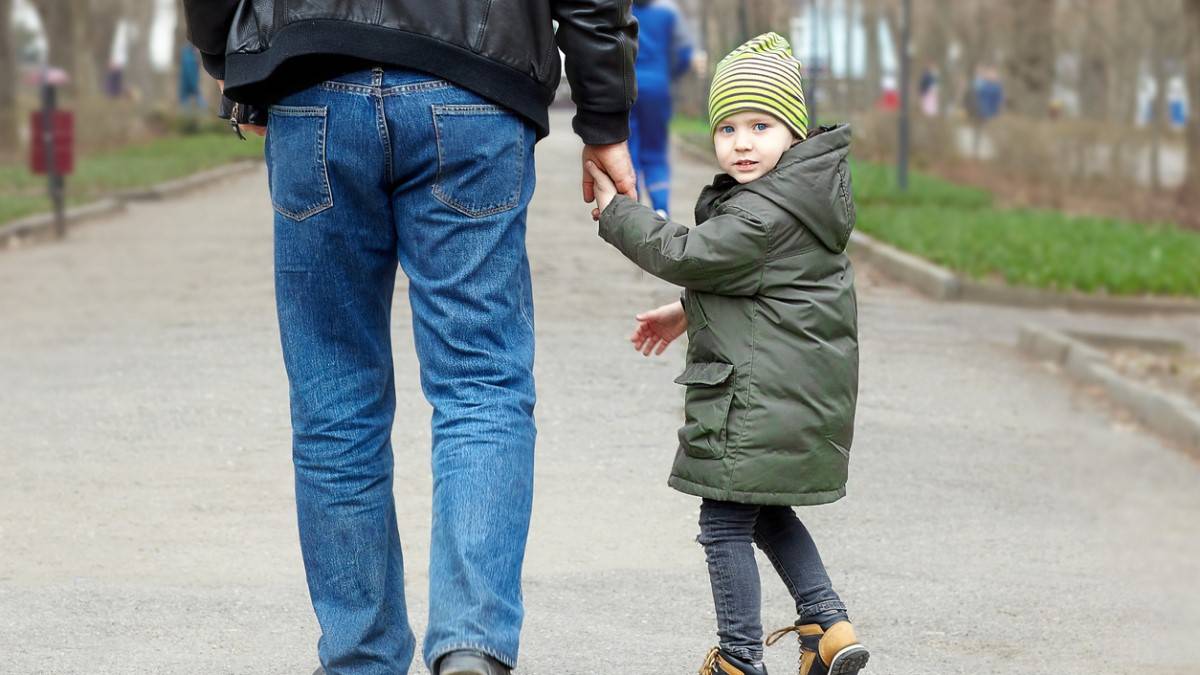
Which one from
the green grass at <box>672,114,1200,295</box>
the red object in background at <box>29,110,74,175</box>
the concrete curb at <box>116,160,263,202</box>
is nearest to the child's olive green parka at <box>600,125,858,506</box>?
the green grass at <box>672,114,1200,295</box>

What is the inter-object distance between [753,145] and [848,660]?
99cm

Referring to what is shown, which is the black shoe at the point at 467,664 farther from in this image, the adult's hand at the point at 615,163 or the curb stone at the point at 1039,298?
the curb stone at the point at 1039,298

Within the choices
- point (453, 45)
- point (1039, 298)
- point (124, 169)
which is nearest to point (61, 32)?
point (124, 169)

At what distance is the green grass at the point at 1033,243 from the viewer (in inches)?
474

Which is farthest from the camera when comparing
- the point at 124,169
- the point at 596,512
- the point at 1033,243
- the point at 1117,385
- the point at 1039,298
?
the point at 124,169

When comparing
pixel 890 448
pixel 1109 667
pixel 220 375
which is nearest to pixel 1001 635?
pixel 1109 667

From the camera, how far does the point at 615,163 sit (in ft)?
11.6

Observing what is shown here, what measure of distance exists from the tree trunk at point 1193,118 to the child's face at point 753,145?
1618 centimetres

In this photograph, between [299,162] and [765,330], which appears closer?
[299,162]

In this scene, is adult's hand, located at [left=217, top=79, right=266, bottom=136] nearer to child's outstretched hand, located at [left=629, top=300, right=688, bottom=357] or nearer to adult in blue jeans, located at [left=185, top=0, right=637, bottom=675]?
adult in blue jeans, located at [left=185, top=0, right=637, bottom=675]

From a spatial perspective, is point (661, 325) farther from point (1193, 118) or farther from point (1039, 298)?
point (1193, 118)

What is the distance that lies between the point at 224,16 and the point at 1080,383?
627 cm

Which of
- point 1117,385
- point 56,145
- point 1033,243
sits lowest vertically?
point 1033,243

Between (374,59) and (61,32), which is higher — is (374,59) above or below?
above
